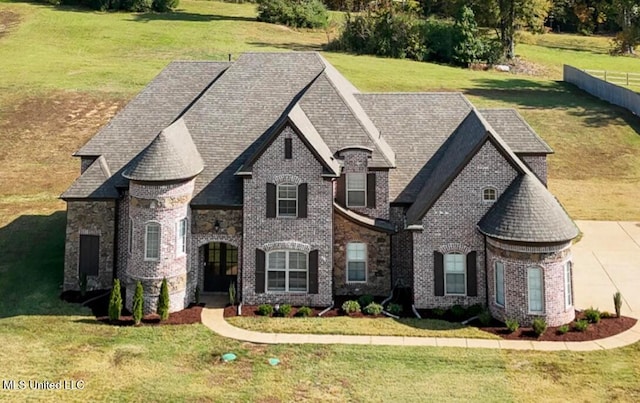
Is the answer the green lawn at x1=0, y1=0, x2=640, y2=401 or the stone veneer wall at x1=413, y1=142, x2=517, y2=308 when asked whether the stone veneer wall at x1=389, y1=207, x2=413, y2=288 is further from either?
the green lawn at x1=0, y1=0, x2=640, y2=401

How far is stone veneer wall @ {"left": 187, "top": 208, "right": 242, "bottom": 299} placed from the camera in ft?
78.2

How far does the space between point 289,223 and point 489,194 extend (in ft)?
26.6

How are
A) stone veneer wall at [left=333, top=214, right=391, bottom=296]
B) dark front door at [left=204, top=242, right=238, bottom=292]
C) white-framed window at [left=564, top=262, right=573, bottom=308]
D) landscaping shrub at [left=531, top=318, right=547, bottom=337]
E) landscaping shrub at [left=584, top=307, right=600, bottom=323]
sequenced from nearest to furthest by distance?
landscaping shrub at [left=531, top=318, right=547, bottom=337], white-framed window at [left=564, top=262, right=573, bottom=308], landscaping shrub at [left=584, top=307, right=600, bottom=323], stone veneer wall at [left=333, top=214, right=391, bottom=296], dark front door at [left=204, top=242, right=238, bottom=292]

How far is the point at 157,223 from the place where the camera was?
73.8 ft

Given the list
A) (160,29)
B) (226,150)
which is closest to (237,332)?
(226,150)

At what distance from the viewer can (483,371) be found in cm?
1808

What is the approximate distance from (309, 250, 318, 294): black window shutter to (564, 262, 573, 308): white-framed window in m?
9.48

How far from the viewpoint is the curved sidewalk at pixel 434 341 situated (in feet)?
64.3

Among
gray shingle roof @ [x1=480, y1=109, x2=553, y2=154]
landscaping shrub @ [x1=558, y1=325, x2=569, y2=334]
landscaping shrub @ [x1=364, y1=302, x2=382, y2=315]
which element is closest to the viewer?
landscaping shrub @ [x1=558, y1=325, x2=569, y2=334]

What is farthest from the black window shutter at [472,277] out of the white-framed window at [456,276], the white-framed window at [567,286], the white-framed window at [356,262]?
the white-framed window at [356,262]

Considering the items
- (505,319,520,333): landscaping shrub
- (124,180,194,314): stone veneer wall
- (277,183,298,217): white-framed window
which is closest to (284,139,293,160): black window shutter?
(277,183,298,217): white-framed window

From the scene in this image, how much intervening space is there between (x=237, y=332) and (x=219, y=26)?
7067 cm

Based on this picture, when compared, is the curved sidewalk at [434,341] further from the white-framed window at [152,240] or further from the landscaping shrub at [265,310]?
the white-framed window at [152,240]

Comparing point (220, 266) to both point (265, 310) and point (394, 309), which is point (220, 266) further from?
point (394, 309)
